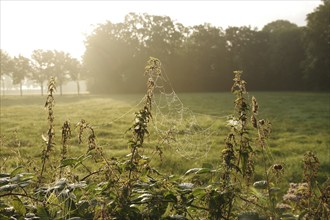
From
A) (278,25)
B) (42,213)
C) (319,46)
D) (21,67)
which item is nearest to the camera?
(42,213)

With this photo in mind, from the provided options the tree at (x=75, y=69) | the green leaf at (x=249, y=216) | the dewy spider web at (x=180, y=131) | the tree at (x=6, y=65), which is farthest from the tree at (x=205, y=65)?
the green leaf at (x=249, y=216)

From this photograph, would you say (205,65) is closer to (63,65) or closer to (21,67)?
(63,65)

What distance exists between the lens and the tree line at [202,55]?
60750 mm

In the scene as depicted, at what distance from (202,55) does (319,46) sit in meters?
19.8

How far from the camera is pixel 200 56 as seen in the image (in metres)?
64.9

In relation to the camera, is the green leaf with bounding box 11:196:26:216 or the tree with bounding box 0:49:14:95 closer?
the green leaf with bounding box 11:196:26:216

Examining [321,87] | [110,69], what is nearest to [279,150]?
[321,87]

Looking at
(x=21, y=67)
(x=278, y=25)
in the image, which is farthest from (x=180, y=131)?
(x=278, y=25)

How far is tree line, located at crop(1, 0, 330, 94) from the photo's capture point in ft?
184

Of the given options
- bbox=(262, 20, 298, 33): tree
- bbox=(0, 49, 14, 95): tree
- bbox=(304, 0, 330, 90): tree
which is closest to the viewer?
bbox=(304, 0, 330, 90): tree

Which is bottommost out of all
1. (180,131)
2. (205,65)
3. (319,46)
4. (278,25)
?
(180,131)

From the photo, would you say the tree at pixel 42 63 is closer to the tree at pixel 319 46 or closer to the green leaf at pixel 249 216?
the tree at pixel 319 46

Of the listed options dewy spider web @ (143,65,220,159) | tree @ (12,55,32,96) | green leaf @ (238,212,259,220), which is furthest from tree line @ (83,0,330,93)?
green leaf @ (238,212,259,220)

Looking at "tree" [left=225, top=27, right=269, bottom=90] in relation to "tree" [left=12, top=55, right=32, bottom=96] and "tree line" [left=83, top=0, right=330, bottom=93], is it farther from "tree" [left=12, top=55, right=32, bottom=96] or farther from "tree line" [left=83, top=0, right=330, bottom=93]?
"tree" [left=12, top=55, right=32, bottom=96]
